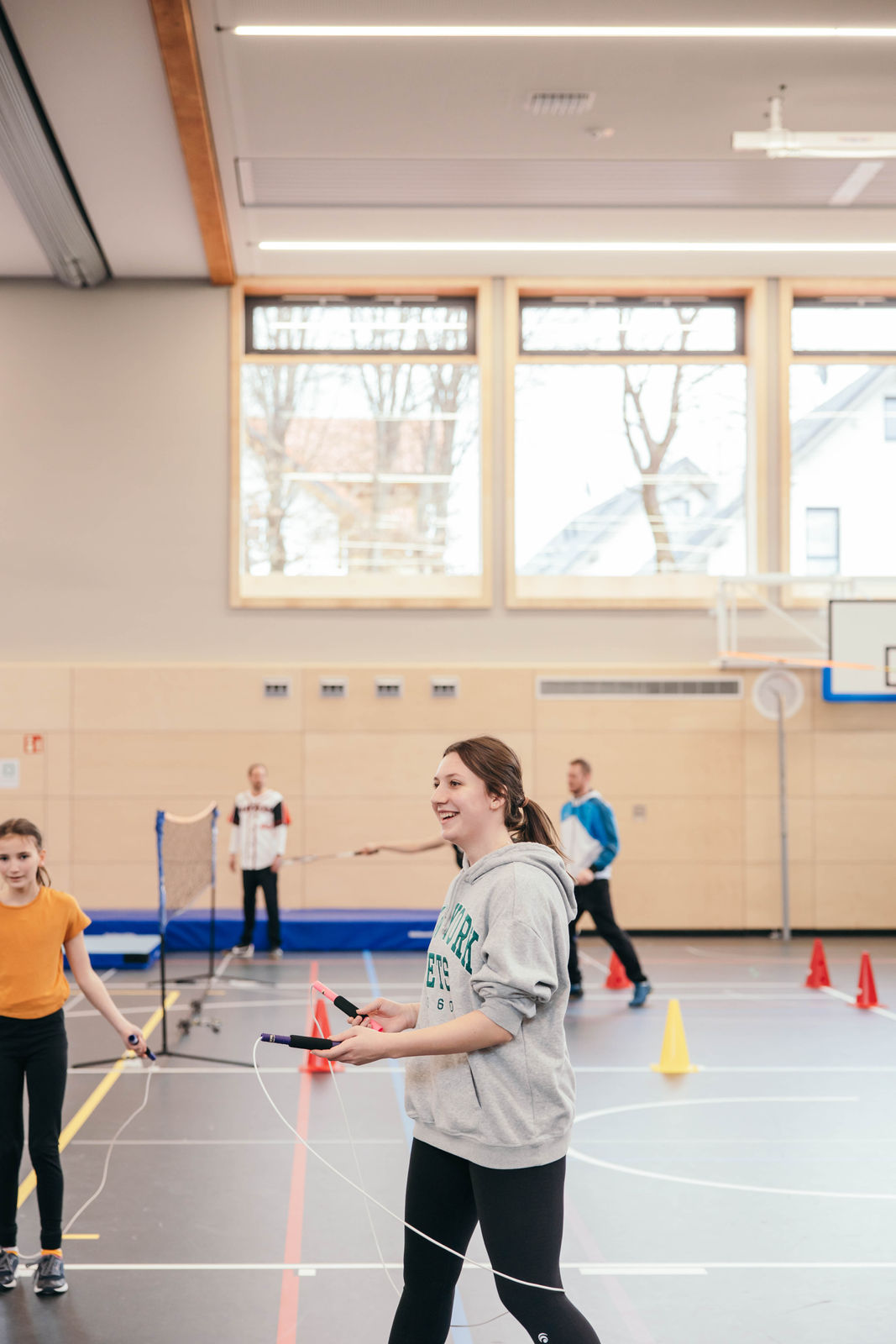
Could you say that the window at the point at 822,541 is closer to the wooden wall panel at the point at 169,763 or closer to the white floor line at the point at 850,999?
the white floor line at the point at 850,999

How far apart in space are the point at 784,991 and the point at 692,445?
26.0 feet

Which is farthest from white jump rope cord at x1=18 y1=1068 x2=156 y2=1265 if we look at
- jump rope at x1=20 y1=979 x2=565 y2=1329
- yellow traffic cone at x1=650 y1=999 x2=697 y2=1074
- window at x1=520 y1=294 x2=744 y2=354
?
window at x1=520 y1=294 x2=744 y2=354

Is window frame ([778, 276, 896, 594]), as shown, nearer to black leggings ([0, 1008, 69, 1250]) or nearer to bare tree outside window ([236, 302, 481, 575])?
bare tree outside window ([236, 302, 481, 575])

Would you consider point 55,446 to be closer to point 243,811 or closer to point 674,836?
point 243,811

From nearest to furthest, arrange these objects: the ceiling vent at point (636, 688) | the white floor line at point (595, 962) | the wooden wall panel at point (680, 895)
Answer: the white floor line at point (595, 962)
the wooden wall panel at point (680, 895)
the ceiling vent at point (636, 688)

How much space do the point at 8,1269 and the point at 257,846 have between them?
849 cm

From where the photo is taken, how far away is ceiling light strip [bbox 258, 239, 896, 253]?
591 inches

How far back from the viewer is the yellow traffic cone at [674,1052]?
8.23 metres

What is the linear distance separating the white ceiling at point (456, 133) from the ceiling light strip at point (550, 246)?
0.18 metres

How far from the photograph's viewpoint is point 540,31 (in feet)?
34.6

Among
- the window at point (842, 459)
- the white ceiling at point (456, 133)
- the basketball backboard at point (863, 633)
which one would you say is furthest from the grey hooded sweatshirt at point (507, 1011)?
the window at point (842, 459)

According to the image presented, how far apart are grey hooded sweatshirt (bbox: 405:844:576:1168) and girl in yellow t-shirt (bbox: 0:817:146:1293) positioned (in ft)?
7.30

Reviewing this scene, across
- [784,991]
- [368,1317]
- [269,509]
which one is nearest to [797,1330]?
[368,1317]

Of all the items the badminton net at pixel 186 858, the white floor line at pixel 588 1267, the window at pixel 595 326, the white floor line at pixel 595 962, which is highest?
the window at pixel 595 326
